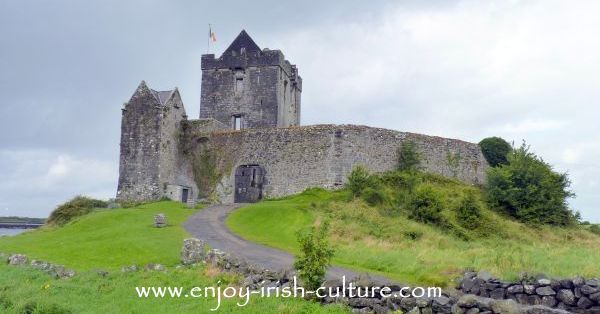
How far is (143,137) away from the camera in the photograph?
139 ft

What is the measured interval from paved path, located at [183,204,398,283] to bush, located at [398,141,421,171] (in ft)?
40.1

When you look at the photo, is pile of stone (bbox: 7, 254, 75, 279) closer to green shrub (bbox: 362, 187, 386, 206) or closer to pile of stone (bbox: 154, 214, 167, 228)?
pile of stone (bbox: 154, 214, 167, 228)

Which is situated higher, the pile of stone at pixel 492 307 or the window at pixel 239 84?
the window at pixel 239 84

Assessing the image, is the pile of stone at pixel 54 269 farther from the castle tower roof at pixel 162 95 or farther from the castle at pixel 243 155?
the castle tower roof at pixel 162 95

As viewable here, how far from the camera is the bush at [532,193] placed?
119ft

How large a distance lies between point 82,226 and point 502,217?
25.1 m

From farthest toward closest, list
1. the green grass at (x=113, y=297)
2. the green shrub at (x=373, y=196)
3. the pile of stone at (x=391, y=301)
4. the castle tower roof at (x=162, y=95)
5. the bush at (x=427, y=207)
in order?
the castle tower roof at (x=162, y=95) < the green shrub at (x=373, y=196) < the bush at (x=427, y=207) < the green grass at (x=113, y=297) < the pile of stone at (x=391, y=301)

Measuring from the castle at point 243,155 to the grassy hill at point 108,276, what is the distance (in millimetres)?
9582

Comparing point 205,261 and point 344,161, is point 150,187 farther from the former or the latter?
point 205,261

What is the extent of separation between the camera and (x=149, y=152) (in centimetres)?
4191

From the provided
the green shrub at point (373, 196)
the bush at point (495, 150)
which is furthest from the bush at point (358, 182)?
the bush at point (495, 150)

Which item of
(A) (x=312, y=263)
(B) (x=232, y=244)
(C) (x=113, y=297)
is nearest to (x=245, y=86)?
(B) (x=232, y=244)

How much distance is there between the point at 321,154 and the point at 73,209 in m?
17.1

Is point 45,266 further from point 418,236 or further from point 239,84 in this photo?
point 239,84
